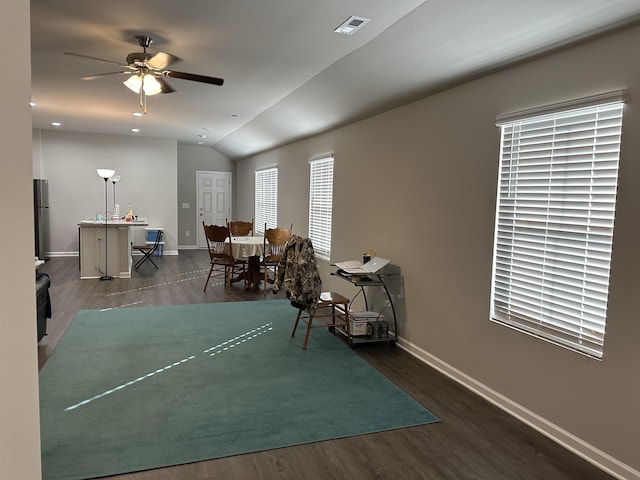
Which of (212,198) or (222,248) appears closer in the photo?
(222,248)

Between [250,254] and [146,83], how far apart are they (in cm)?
316

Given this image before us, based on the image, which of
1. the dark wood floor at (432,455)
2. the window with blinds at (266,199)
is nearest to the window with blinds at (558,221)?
the dark wood floor at (432,455)

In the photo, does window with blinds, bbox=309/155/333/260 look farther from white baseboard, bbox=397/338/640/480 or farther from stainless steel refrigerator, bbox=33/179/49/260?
stainless steel refrigerator, bbox=33/179/49/260

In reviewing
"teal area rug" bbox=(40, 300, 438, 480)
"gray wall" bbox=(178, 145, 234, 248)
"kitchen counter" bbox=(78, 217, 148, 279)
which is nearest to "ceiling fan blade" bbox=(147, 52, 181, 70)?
"teal area rug" bbox=(40, 300, 438, 480)

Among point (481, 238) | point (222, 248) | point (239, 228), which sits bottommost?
point (222, 248)

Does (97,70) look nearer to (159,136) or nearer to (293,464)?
(293,464)

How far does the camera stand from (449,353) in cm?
370

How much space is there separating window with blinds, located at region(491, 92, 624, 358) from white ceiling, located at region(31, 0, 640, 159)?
0.48 meters

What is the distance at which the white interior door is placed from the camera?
1137 cm

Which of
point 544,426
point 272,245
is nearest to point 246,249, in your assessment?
point 272,245

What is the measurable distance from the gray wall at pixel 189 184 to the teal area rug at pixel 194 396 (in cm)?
658

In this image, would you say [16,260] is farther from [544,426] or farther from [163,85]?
[163,85]

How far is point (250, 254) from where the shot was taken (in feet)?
21.8

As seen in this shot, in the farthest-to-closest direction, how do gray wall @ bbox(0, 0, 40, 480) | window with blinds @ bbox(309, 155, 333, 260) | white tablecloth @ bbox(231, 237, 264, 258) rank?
white tablecloth @ bbox(231, 237, 264, 258) < window with blinds @ bbox(309, 155, 333, 260) < gray wall @ bbox(0, 0, 40, 480)
